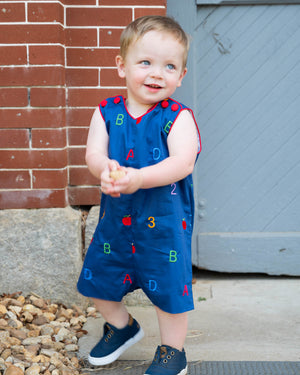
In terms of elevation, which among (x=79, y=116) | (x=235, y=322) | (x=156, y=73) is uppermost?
(x=156, y=73)

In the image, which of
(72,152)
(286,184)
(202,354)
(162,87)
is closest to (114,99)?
(162,87)

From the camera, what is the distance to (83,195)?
3.31 metres

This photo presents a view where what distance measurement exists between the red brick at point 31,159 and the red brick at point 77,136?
12 cm

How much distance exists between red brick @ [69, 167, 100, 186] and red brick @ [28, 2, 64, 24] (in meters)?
0.85

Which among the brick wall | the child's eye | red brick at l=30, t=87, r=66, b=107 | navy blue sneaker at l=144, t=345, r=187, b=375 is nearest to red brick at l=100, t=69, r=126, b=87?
the brick wall

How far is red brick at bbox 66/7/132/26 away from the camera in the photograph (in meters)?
3.19

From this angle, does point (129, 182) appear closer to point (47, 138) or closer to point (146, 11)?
point (47, 138)

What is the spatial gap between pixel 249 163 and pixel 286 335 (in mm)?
1245

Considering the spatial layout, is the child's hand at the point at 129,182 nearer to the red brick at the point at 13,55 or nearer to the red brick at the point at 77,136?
the red brick at the point at 77,136

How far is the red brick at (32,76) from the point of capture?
311cm

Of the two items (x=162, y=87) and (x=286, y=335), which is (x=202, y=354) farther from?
(x=162, y=87)

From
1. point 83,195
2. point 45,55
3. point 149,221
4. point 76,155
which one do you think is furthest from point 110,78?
point 149,221

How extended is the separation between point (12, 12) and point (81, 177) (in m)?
1.00

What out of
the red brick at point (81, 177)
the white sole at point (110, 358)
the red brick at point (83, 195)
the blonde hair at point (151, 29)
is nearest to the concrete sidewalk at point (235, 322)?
the white sole at point (110, 358)
